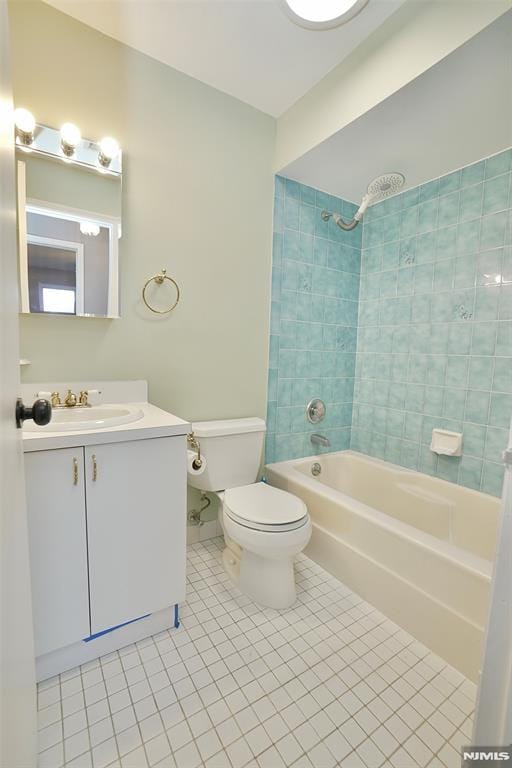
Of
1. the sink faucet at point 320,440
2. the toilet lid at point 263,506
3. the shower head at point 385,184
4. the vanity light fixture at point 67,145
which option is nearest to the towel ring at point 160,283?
the vanity light fixture at point 67,145

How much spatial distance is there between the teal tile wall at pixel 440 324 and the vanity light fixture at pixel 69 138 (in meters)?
1.88

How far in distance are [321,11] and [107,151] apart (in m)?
1.05

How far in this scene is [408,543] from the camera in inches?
56.4

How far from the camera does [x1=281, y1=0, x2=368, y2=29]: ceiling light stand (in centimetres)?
131

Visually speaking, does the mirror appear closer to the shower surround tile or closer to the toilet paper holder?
the toilet paper holder

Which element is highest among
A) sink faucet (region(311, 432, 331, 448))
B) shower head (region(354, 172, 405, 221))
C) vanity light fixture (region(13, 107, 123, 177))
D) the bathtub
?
shower head (region(354, 172, 405, 221))

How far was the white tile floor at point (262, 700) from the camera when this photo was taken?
95cm

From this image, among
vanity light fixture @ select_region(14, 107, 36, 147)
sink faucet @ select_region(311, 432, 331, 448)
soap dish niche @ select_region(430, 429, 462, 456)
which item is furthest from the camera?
sink faucet @ select_region(311, 432, 331, 448)

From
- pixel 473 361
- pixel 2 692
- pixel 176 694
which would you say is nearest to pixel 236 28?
pixel 473 361

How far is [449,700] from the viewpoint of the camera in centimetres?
113

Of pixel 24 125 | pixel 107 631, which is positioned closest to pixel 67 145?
pixel 24 125

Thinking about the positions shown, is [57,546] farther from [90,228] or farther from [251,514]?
[90,228]

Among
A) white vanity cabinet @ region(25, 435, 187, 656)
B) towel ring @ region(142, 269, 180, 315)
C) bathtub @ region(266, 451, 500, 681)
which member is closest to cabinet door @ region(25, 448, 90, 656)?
white vanity cabinet @ region(25, 435, 187, 656)

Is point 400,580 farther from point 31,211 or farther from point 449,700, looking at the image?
point 31,211
